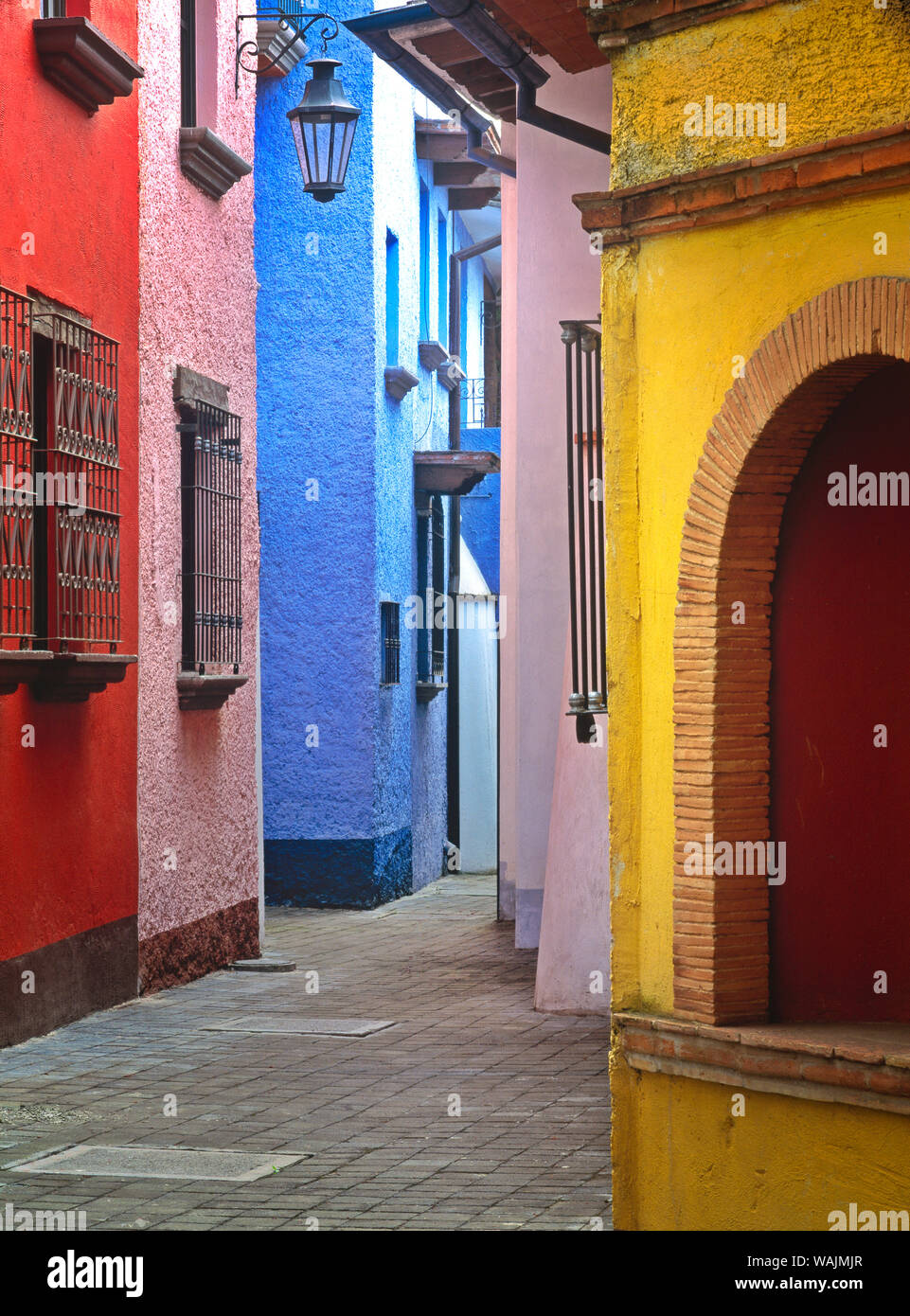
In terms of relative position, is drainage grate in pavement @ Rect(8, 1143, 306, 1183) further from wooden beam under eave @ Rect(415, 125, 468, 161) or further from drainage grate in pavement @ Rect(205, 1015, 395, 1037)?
wooden beam under eave @ Rect(415, 125, 468, 161)

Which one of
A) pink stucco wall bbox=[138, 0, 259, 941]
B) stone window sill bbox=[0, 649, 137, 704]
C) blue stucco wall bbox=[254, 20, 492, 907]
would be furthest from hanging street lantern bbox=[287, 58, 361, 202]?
stone window sill bbox=[0, 649, 137, 704]

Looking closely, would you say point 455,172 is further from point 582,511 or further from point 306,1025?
point 306,1025

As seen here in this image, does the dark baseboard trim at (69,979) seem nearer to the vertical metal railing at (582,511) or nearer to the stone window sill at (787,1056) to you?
the vertical metal railing at (582,511)

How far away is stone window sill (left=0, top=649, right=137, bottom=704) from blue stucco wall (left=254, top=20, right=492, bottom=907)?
634 cm

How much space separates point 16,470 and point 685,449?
13.3 feet

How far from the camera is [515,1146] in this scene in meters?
7.10

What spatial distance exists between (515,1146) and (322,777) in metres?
9.51

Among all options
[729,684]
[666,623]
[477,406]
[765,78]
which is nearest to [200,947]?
[666,623]

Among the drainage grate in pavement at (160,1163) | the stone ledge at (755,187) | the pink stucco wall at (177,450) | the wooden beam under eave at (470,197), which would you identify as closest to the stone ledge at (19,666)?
the pink stucco wall at (177,450)

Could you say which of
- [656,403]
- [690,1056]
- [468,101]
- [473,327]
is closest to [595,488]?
[656,403]

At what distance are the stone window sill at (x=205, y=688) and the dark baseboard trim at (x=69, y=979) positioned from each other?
165cm

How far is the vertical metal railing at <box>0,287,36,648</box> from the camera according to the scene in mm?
8648

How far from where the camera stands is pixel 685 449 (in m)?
6.01
